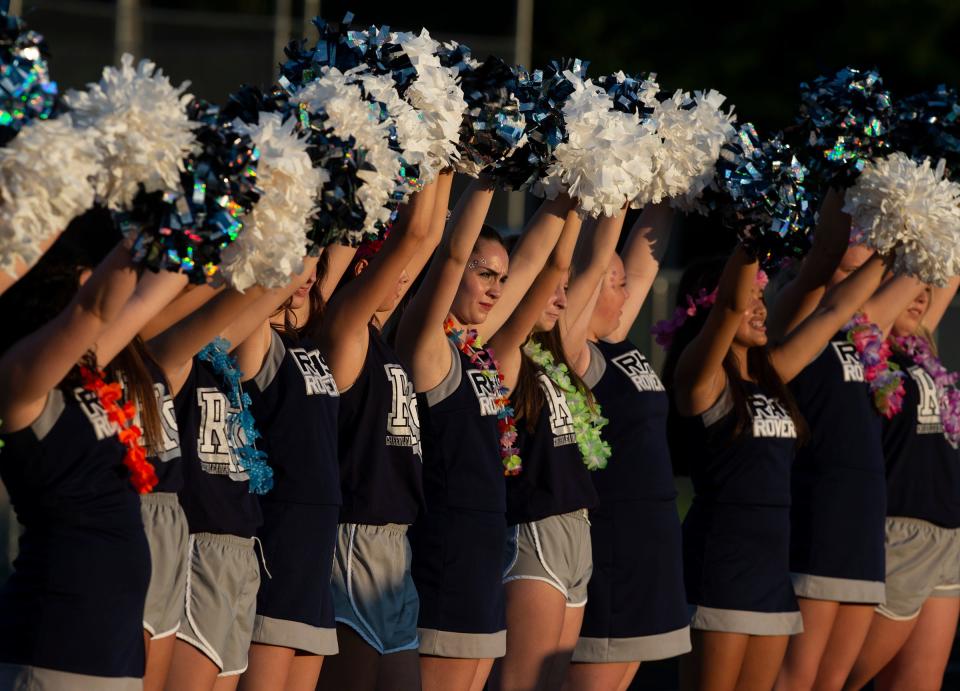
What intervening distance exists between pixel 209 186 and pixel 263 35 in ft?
30.7

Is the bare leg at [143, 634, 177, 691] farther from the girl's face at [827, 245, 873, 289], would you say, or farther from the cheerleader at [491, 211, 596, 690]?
the girl's face at [827, 245, 873, 289]

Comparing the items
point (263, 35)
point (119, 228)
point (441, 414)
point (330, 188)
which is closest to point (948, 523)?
point (441, 414)

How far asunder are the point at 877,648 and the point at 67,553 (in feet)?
12.8

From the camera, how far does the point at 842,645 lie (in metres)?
6.11

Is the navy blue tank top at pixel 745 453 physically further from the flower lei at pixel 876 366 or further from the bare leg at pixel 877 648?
the bare leg at pixel 877 648

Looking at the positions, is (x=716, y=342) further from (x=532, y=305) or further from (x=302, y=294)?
(x=302, y=294)

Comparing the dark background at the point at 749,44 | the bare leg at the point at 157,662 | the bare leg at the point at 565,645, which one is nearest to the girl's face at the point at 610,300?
the bare leg at the point at 565,645

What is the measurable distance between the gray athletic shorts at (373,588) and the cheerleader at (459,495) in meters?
0.21

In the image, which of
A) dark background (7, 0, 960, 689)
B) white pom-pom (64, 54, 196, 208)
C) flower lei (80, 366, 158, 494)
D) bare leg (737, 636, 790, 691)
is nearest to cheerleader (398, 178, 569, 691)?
bare leg (737, 636, 790, 691)

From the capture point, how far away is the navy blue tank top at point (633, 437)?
543cm

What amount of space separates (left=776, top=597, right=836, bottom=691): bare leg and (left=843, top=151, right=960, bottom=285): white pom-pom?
1389mm

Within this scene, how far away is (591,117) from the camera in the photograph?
15.0 ft

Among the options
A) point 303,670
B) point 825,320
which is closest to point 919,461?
point 825,320

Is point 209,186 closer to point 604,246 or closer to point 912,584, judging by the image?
point 604,246
